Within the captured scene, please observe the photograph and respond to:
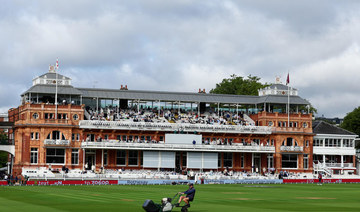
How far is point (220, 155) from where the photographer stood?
101 metres

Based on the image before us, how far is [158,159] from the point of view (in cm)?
9494

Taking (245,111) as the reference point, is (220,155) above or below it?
below

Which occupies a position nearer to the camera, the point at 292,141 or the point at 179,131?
the point at 179,131

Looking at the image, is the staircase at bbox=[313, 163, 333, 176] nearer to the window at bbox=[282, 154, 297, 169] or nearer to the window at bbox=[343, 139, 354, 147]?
the window at bbox=[282, 154, 297, 169]

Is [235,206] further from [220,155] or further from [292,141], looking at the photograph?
[292,141]

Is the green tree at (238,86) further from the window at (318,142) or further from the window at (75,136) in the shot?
the window at (75,136)

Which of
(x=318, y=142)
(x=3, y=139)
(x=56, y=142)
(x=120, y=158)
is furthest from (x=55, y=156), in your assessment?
(x=318, y=142)

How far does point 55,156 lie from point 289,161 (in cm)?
3821

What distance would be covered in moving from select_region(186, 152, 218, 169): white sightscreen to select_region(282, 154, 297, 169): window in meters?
13.2

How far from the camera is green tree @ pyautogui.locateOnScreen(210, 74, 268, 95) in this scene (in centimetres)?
13688

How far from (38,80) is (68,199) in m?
55.3

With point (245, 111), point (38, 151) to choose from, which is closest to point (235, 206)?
point (38, 151)

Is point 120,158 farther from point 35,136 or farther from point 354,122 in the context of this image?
point 354,122

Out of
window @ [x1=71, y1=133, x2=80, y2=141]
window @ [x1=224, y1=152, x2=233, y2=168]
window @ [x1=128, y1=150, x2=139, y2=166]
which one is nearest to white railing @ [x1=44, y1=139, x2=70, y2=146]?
window @ [x1=71, y1=133, x2=80, y2=141]
